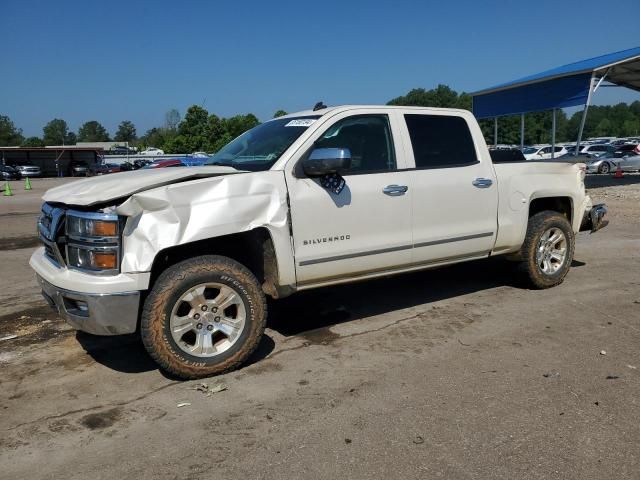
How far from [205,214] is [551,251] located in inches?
159

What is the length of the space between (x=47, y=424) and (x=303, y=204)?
2.23 m

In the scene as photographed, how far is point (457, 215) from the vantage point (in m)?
5.08

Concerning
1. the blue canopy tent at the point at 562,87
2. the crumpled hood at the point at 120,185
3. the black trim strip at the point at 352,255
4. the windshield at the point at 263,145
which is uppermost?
the blue canopy tent at the point at 562,87

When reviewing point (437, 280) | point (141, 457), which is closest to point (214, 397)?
point (141, 457)

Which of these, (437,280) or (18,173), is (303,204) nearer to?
(437,280)

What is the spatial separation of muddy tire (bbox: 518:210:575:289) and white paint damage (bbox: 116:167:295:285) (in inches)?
115

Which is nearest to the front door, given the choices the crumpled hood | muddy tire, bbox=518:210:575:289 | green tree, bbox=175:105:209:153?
the crumpled hood

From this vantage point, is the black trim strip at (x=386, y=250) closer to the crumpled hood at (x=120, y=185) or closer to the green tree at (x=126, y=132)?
the crumpled hood at (x=120, y=185)

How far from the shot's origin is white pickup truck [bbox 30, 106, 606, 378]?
363 centimetres

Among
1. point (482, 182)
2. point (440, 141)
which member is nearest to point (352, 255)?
point (440, 141)

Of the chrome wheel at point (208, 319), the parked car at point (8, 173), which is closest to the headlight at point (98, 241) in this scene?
the chrome wheel at point (208, 319)

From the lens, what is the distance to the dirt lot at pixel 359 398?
289 cm

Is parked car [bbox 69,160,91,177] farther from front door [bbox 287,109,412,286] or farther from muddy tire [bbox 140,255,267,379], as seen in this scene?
muddy tire [bbox 140,255,267,379]

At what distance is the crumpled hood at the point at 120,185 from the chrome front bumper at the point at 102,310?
612 mm
